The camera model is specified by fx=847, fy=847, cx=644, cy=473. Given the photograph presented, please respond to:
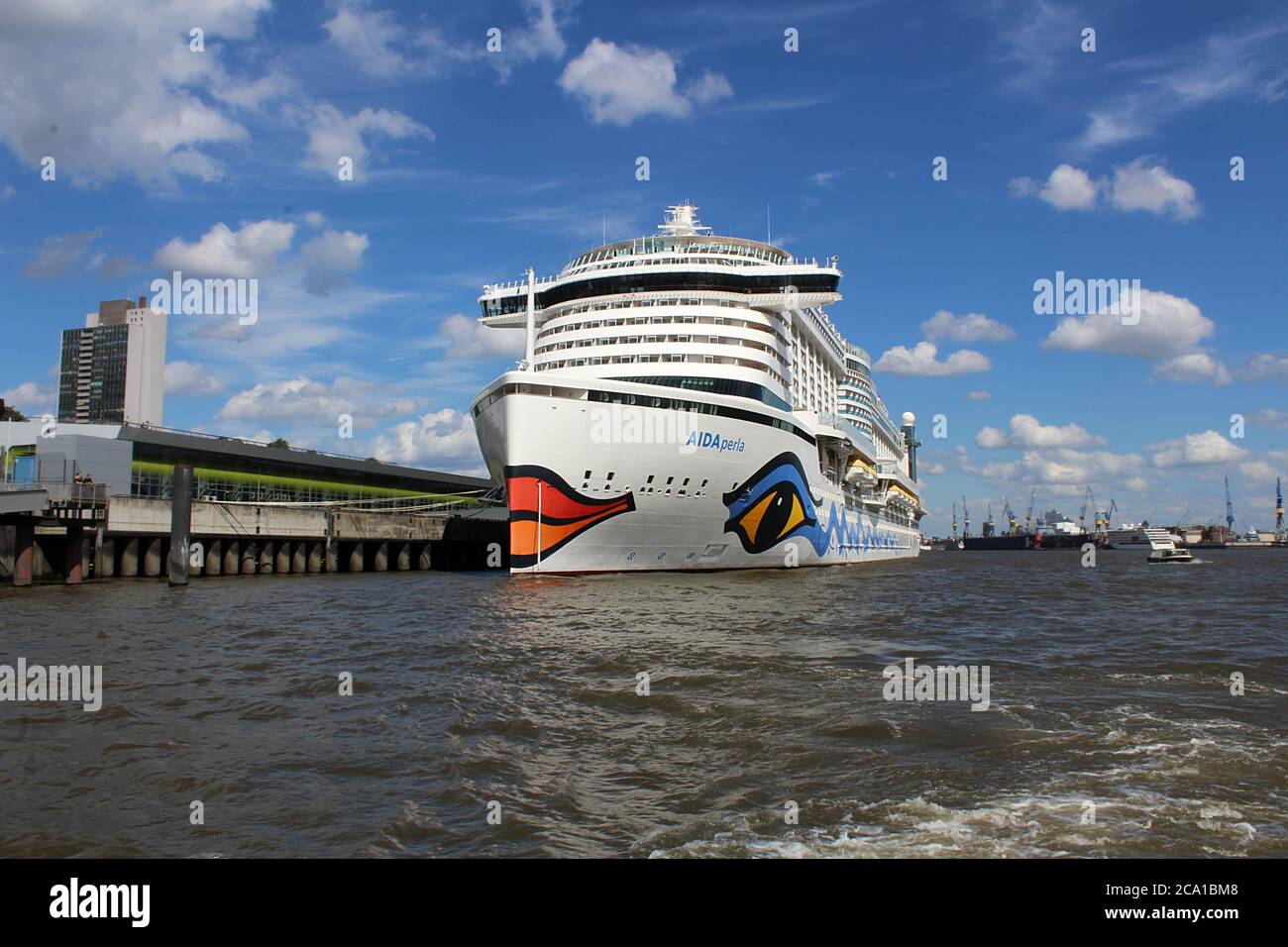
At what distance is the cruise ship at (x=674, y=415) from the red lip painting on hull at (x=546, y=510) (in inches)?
1.7

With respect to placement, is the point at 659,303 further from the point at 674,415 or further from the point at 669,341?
the point at 674,415

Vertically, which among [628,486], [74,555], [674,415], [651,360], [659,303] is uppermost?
[659,303]

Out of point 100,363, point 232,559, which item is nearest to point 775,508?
point 232,559

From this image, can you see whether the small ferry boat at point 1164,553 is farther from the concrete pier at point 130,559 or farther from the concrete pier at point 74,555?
the concrete pier at point 74,555

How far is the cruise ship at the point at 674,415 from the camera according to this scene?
82.0 feet

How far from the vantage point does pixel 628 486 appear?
83.7 ft

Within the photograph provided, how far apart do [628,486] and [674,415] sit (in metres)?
2.58

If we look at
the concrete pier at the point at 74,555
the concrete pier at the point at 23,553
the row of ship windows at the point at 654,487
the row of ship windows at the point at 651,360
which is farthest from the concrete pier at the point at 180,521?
the row of ship windows at the point at 654,487

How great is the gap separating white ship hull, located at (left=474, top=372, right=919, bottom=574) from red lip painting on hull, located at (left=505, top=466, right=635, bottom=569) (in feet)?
0.10

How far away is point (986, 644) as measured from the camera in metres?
14.6
